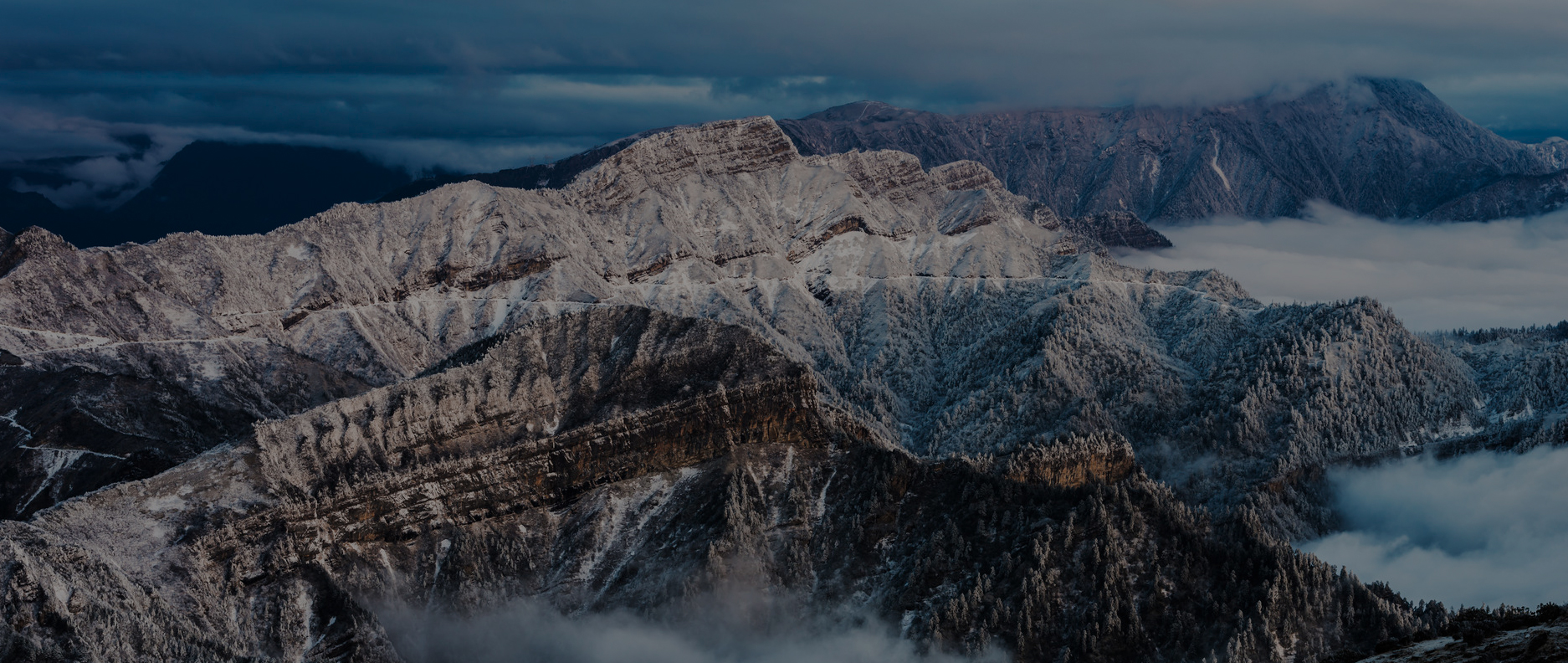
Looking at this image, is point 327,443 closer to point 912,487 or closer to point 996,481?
point 912,487

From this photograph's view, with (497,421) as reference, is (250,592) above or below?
below

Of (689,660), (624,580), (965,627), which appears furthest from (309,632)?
(965,627)

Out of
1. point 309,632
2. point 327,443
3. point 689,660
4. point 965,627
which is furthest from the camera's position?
point 327,443

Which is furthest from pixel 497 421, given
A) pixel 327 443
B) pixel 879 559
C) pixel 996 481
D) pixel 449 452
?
pixel 996 481

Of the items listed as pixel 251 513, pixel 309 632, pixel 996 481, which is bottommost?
pixel 309 632

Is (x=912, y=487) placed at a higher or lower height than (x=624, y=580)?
higher

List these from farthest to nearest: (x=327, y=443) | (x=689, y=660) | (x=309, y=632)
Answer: (x=327, y=443)
(x=309, y=632)
(x=689, y=660)

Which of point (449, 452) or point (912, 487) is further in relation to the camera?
point (449, 452)

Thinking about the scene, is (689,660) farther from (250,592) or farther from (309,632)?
(250,592)

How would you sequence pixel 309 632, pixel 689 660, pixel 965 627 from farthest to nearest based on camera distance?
pixel 309 632
pixel 689 660
pixel 965 627
